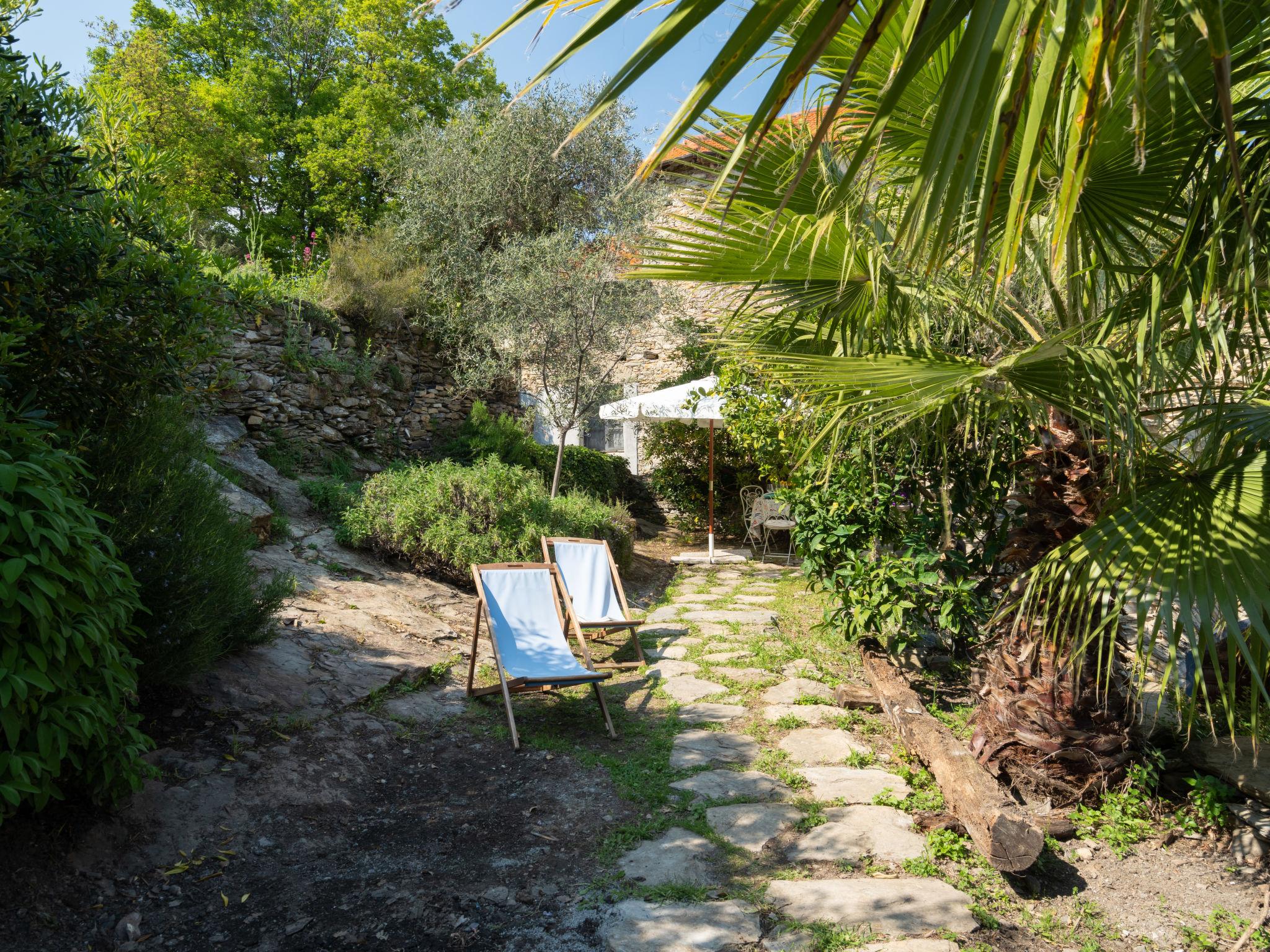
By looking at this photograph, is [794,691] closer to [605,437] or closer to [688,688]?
[688,688]

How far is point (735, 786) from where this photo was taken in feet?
11.9

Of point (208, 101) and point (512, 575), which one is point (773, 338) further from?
point (208, 101)

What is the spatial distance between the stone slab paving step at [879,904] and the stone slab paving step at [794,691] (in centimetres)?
187

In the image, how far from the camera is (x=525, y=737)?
165 inches

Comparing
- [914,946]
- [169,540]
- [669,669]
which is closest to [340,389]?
[669,669]

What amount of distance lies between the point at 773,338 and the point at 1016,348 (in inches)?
44.1

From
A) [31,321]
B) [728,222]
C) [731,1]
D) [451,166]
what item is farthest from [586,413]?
[731,1]

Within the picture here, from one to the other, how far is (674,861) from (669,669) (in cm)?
246

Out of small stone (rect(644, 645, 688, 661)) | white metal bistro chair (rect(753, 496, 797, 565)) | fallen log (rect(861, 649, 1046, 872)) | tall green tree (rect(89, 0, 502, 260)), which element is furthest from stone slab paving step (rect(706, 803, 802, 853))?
tall green tree (rect(89, 0, 502, 260))

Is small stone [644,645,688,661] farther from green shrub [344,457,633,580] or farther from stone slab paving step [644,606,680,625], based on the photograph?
green shrub [344,457,633,580]

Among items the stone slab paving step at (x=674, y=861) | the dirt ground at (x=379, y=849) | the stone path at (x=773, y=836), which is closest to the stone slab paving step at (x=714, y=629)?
the stone path at (x=773, y=836)

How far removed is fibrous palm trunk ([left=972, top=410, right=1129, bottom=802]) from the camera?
3.20m

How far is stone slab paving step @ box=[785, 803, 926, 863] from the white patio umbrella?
18.6 feet

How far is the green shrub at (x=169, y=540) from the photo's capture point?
322 cm
